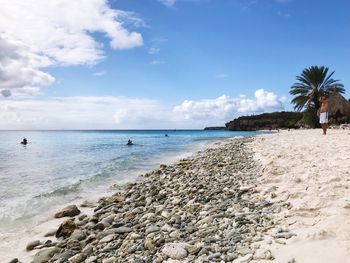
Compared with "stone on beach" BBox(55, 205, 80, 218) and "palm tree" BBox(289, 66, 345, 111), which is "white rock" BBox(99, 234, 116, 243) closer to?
"stone on beach" BBox(55, 205, 80, 218)

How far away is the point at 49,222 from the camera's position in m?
7.50

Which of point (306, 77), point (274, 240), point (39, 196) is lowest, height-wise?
point (39, 196)

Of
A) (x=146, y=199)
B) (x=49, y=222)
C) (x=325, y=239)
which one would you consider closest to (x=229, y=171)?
(x=146, y=199)

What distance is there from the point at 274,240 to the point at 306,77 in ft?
159

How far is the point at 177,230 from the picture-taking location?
5.36m

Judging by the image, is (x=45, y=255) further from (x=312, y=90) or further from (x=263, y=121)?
(x=263, y=121)

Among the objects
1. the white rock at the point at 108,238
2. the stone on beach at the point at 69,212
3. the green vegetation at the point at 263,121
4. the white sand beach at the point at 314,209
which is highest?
the green vegetation at the point at 263,121

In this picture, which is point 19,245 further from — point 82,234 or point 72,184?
point 72,184

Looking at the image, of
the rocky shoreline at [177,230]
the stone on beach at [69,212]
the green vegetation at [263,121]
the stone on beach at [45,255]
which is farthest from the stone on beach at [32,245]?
the green vegetation at [263,121]

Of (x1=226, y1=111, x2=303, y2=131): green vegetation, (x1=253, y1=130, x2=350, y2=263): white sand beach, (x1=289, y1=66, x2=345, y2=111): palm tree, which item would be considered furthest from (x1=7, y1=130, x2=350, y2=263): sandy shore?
(x1=226, y1=111, x2=303, y2=131): green vegetation

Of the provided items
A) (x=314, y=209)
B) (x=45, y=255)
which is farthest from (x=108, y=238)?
(x=314, y=209)

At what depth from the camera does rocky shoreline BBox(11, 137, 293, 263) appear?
4.38 m

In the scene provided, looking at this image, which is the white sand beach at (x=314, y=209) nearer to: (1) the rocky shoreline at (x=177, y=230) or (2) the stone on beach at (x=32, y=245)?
(1) the rocky shoreline at (x=177, y=230)

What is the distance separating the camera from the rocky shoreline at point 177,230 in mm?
4379
